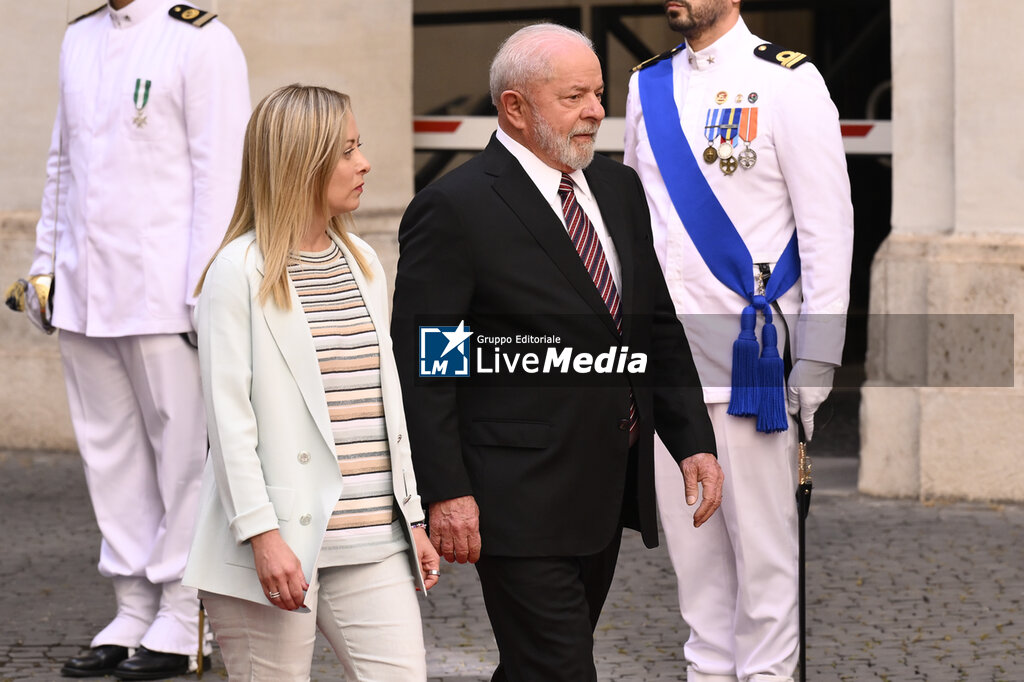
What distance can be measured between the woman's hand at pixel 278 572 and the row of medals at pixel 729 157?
1.85 m

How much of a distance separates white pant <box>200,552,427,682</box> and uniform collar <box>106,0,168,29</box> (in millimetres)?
2460

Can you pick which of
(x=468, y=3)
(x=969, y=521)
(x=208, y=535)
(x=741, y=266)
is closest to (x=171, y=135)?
(x=741, y=266)

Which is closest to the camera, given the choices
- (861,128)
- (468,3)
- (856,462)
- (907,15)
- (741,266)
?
(741,266)

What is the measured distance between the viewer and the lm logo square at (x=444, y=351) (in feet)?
12.2

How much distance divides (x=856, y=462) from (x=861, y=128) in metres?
1.89

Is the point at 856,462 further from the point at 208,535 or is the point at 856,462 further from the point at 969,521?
the point at 208,535

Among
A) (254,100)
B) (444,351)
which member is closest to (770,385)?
(444,351)

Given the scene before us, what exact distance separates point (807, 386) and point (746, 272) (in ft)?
1.12

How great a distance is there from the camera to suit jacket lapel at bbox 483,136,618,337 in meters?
3.82

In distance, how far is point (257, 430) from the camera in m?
3.43

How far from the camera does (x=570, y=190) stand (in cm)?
395

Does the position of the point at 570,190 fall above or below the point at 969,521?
above

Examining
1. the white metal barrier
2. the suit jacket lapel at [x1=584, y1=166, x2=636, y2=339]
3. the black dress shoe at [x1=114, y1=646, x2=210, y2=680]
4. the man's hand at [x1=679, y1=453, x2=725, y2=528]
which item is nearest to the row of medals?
the suit jacket lapel at [x1=584, y1=166, x2=636, y2=339]

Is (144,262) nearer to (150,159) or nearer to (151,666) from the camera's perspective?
(150,159)
